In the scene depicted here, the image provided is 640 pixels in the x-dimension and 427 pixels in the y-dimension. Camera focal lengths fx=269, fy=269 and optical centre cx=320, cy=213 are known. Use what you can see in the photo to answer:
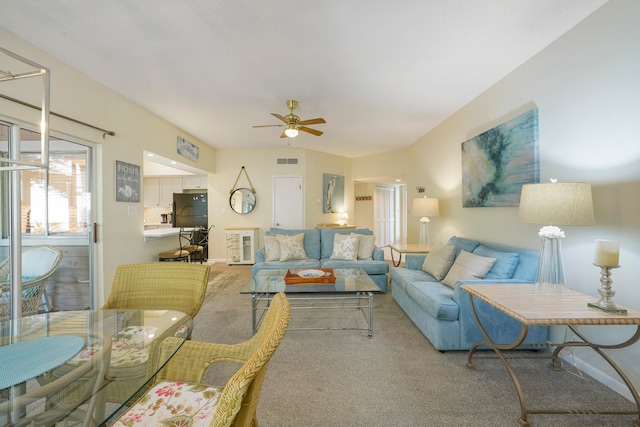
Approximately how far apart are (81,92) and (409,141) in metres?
4.97

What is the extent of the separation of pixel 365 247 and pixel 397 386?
2.63 metres

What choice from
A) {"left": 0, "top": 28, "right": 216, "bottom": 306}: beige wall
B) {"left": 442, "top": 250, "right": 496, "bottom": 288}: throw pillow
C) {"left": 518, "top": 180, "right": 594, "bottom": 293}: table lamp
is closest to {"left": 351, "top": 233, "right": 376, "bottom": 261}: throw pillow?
{"left": 442, "top": 250, "right": 496, "bottom": 288}: throw pillow

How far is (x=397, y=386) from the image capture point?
1843mm

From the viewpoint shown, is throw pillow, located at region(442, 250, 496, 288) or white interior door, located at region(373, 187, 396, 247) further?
white interior door, located at region(373, 187, 396, 247)

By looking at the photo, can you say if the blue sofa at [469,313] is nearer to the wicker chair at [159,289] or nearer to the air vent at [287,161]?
the wicker chair at [159,289]

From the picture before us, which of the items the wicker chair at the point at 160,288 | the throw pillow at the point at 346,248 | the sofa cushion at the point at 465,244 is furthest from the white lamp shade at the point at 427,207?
the wicker chair at the point at 160,288

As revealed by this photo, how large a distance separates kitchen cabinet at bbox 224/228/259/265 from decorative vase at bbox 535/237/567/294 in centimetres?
506

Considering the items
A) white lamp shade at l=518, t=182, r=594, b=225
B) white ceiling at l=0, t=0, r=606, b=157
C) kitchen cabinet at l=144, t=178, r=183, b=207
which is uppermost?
white ceiling at l=0, t=0, r=606, b=157

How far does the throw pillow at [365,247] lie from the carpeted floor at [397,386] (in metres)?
1.75

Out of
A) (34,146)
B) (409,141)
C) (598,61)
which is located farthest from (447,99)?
(34,146)

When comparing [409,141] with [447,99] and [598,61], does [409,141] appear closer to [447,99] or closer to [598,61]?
[447,99]

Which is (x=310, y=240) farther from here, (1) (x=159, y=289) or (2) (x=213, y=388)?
(2) (x=213, y=388)

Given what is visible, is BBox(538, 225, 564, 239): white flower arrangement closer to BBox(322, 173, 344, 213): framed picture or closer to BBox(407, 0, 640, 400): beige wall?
BBox(407, 0, 640, 400): beige wall

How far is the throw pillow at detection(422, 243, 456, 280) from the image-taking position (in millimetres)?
3025
